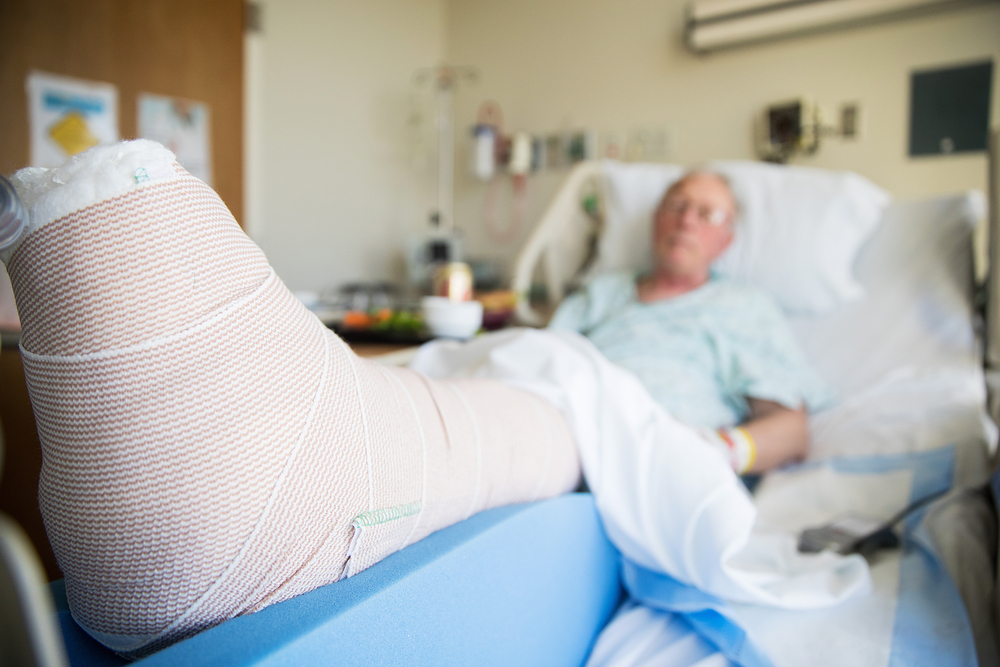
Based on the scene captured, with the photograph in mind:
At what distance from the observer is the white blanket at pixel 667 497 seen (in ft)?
2.07

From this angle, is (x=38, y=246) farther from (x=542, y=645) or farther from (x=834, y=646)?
(x=834, y=646)

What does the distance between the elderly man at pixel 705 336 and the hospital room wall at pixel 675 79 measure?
0.69 metres

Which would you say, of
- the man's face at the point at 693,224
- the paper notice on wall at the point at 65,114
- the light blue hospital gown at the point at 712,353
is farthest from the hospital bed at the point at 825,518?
the paper notice on wall at the point at 65,114

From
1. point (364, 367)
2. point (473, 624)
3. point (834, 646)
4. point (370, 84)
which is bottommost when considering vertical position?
point (834, 646)

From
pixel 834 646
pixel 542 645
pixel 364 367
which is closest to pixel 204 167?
pixel 364 367

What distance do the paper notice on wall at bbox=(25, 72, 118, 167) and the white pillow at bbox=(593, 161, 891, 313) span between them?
1627 mm

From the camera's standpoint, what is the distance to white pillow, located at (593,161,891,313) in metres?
1.41

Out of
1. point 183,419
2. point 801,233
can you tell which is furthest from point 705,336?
point 183,419

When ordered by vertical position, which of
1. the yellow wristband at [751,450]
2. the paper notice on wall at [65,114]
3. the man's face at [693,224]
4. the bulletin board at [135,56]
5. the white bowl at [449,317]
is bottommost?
the yellow wristband at [751,450]

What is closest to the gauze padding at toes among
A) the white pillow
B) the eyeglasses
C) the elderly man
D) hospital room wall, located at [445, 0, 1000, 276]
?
the elderly man

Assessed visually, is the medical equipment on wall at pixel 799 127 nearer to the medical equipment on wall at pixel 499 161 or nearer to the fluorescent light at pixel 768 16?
the fluorescent light at pixel 768 16

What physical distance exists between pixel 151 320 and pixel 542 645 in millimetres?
453

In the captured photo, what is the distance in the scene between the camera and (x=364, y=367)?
1.58 ft

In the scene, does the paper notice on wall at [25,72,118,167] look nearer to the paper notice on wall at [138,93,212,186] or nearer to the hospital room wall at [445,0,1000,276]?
the paper notice on wall at [138,93,212,186]
